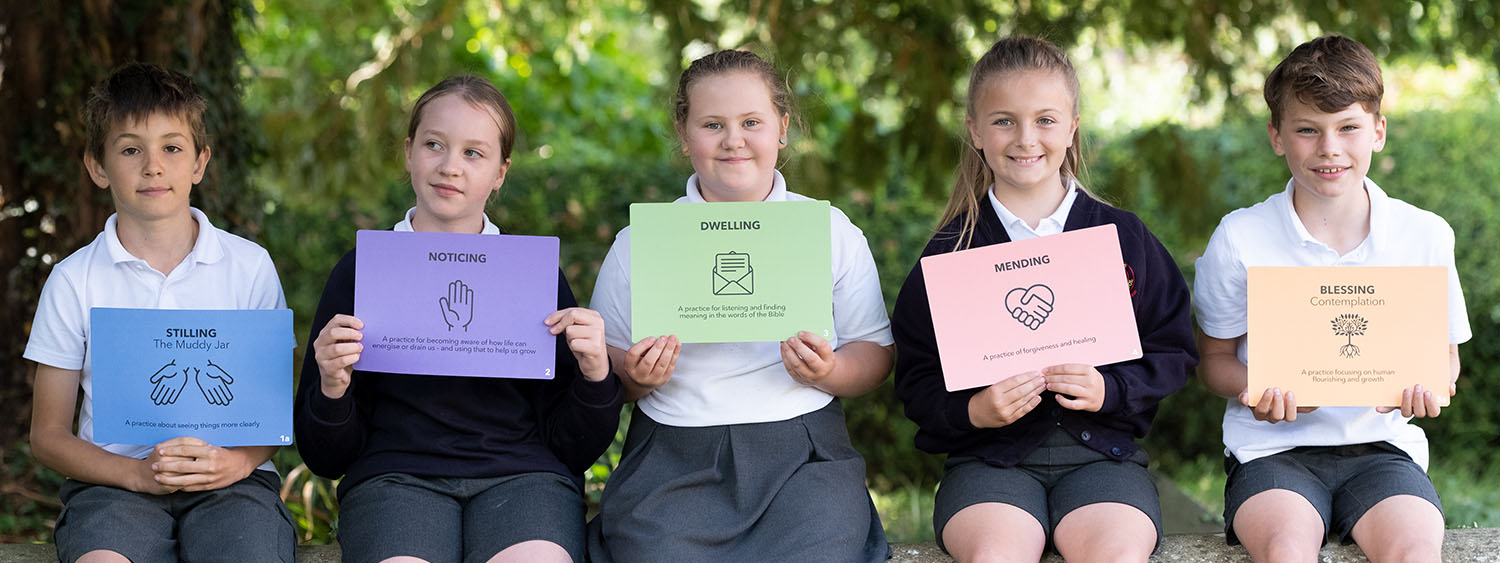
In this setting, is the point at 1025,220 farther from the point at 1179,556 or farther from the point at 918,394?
the point at 1179,556

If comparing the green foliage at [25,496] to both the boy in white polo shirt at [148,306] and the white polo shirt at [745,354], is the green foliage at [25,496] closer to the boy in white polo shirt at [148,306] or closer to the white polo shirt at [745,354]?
the boy in white polo shirt at [148,306]

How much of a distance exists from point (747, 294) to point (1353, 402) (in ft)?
4.45

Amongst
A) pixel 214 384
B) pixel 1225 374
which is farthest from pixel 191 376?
pixel 1225 374

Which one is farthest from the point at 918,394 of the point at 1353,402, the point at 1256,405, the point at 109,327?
the point at 109,327

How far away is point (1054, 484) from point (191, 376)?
1.93m

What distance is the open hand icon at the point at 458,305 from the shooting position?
281 cm

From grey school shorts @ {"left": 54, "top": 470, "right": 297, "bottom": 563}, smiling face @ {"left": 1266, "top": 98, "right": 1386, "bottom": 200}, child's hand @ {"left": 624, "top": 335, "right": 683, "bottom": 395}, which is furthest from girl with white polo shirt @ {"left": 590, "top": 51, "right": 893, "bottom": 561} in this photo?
smiling face @ {"left": 1266, "top": 98, "right": 1386, "bottom": 200}

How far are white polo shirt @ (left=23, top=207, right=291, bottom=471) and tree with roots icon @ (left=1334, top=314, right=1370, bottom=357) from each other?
Answer: 2.46 metres

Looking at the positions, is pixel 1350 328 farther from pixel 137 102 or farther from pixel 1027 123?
pixel 137 102

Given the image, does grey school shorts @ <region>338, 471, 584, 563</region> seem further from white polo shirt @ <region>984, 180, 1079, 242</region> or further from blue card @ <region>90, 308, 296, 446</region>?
white polo shirt @ <region>984, 180, 1079, 242</region>

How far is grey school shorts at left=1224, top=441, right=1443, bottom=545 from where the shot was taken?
9.30ft

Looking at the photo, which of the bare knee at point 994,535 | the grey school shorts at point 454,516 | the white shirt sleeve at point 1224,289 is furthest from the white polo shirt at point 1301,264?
the grey school shorts at point 454,516

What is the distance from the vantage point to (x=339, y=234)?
264 inches

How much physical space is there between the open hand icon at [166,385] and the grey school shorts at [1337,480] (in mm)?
2354
